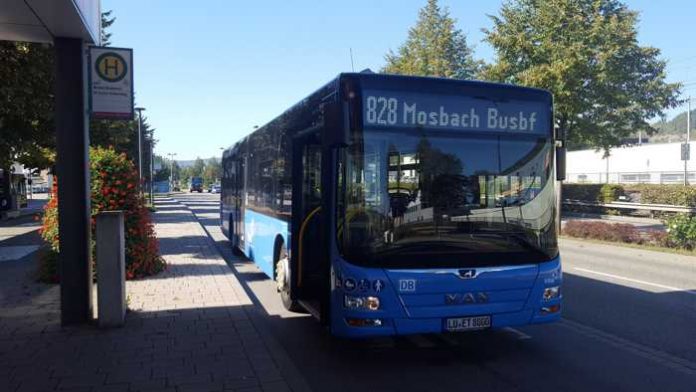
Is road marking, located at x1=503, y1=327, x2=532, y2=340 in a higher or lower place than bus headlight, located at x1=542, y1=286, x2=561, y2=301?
lower

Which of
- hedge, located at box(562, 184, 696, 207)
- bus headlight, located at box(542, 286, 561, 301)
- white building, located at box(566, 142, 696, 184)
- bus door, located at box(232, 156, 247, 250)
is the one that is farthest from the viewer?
white building, located at box(566, 142, 696, 184)

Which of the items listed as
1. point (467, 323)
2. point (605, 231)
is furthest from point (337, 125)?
point (605, 231)

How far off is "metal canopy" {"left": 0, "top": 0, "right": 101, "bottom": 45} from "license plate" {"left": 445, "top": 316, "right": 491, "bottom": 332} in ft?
16.3

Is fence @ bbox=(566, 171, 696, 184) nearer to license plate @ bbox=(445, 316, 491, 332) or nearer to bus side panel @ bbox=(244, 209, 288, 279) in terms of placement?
bus side panel @ bbox=(244, 209, 288, 279)

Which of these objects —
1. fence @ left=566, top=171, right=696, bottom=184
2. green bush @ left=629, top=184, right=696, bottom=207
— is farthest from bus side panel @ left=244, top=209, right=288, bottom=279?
fence @ left=566, top=171, right=696, bottom=184

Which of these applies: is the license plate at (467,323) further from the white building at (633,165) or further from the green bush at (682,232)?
the white building at (633,165)

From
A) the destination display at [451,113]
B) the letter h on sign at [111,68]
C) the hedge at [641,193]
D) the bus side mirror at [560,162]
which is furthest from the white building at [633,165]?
the letter h on sign at [111,68]

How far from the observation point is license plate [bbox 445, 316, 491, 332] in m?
5.64

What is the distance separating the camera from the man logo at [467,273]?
18.6ft

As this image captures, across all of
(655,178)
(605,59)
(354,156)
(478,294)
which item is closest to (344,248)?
(354,156)

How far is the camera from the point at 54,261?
32.9 ft

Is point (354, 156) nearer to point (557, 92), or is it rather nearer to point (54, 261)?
point (54, 261)

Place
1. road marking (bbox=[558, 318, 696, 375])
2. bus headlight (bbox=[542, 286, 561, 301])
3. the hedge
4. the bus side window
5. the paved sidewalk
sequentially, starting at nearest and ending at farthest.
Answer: the paved sidewalk, road marking (bbox=[558, 318, 696, 375]), bus headlight (bbox=[542, 286, 561, 301]), the bus side window, the hedge

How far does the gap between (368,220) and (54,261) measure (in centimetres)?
697
